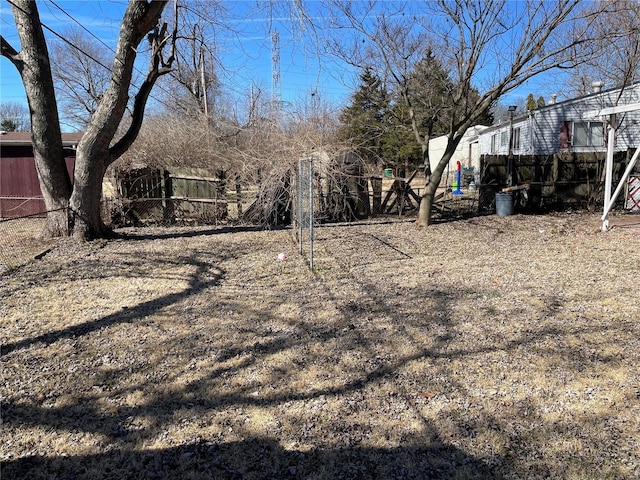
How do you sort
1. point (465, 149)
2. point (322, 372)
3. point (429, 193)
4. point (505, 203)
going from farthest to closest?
point (465, 149) → point (505, 203) → point (429, 193) → point (322, 372)

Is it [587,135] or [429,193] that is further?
[587,135]

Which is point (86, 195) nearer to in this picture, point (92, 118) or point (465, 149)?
point (92, 118)

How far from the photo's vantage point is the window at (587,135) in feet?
63.0

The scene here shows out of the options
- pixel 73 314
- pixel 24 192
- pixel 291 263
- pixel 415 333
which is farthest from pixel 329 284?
pixel 24 192

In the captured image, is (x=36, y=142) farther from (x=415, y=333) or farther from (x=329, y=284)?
(x=415, y=333)

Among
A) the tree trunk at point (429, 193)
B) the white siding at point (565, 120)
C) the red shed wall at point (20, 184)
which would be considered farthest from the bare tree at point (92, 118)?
the white siding at point (565, 120)

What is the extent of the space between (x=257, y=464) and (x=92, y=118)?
8.55 metres

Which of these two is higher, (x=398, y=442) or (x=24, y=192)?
(x=24, y=192)

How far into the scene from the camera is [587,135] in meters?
19.5

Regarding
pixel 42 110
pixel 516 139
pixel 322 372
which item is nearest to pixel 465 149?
pixel 516 139

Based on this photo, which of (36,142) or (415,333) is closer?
(415,333)

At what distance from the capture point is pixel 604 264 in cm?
727

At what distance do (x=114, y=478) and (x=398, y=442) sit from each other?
1.59 meters

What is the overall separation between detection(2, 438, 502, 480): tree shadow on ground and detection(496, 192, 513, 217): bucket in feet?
39.6
